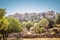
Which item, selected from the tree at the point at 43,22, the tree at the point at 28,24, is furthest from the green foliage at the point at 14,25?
the tree at the point at 43,22

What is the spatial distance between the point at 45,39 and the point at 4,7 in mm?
1890

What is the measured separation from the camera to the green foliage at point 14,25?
8.67 meters

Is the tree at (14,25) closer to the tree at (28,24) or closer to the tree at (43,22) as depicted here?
the tree at (28,24)

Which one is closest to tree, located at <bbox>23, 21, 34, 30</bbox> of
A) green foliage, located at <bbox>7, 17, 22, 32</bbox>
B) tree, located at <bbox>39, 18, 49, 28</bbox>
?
green foliage, located at <bbox>7, 17, 22, 32</bbox>

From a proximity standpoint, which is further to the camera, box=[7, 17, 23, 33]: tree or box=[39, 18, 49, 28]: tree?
box=[7, 17, 23, 33]: tree

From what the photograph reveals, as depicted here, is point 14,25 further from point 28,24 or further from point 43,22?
point 43,22

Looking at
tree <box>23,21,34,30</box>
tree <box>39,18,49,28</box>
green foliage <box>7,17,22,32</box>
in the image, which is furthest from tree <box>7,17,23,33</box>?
tree <box>39,18,49,28</box>

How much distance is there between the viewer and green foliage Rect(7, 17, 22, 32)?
8.67 m

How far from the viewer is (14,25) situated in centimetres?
922

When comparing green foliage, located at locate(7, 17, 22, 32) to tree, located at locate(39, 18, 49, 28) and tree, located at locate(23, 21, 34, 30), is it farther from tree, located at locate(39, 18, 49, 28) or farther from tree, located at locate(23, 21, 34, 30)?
tree, located at locate(39, 18, 49, 28)

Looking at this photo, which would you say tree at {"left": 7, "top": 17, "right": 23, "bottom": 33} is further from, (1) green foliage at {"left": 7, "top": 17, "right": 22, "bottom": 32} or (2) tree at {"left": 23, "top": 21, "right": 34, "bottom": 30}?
(2) tree at {"left": 23, "top": 21, "right": 34, "bottom": 30}

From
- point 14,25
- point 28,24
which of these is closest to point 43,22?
point 28,24

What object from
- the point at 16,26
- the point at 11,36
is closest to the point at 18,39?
the point at 11,36

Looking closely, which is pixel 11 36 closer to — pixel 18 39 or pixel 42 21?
pixel 18 39
